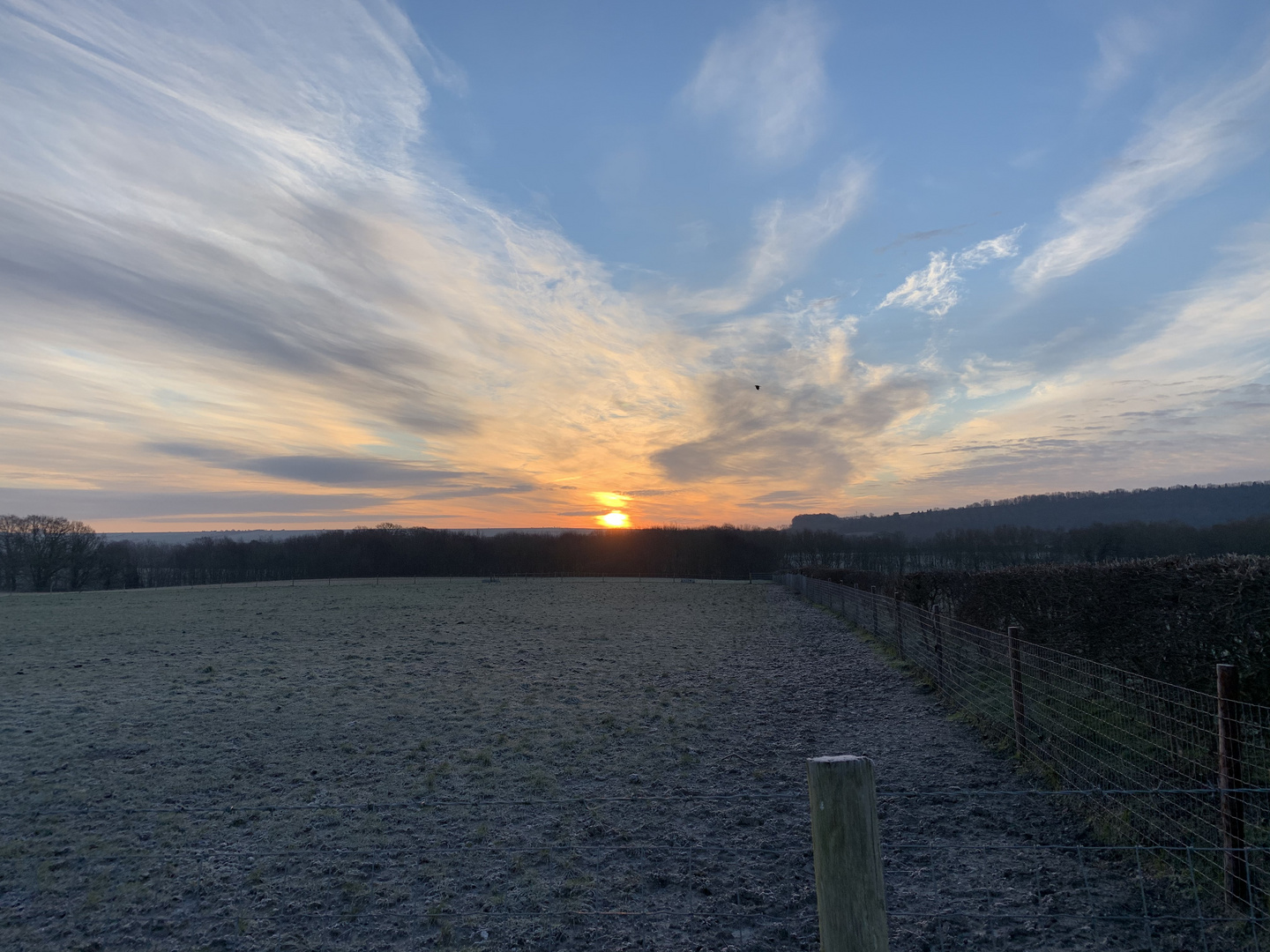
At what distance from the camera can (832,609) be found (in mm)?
23516

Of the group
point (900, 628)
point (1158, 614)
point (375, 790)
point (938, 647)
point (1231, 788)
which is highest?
point (1158, 614)

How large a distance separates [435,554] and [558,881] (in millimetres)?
84166

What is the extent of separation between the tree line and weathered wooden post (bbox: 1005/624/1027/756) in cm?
5946

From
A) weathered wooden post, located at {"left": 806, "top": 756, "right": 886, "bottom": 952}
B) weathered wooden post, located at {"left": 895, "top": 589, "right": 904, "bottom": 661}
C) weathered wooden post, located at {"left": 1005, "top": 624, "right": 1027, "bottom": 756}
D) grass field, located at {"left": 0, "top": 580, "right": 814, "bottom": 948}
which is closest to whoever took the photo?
weathered wooden post, located at {"left": 806, "top": 756, "right": 886, "bottom": 952}

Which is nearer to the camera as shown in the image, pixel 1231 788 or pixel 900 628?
pixel 1231 788

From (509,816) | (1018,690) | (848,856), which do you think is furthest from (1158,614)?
(848,856)

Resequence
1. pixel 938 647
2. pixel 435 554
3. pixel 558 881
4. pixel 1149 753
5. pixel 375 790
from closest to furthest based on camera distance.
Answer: pixel 558 881, pixel 1149 753, pixel 375 790, pixel 938 647, pixel 435 554

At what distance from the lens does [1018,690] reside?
6605 millimetres

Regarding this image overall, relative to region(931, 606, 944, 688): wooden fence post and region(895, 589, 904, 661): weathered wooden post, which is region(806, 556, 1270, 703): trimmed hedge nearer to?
region(931, 606, 944, 688): wooden fence post

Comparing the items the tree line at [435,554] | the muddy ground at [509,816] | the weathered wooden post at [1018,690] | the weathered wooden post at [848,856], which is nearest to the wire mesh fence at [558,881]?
the muddy ground at [509,816]

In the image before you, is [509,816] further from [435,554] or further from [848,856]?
[435,554]

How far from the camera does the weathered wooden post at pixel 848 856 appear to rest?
1.75 metres

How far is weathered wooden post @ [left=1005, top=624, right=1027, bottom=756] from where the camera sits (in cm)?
649

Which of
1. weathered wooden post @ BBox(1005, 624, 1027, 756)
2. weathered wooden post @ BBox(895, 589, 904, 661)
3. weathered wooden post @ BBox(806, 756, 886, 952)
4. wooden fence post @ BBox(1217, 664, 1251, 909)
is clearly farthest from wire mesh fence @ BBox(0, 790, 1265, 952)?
weathered wooden post @ BBox(895, 589, 904, 661)
